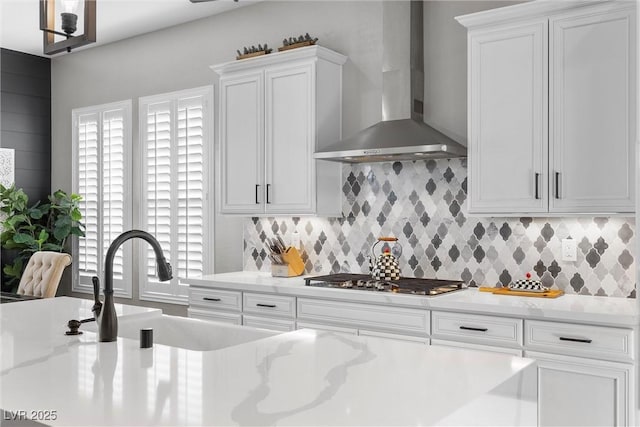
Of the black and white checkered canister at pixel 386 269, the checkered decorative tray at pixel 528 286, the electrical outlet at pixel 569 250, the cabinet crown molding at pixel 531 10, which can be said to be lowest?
the checkered decorative tray at pixel 528 286

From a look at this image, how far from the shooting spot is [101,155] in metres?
6.07

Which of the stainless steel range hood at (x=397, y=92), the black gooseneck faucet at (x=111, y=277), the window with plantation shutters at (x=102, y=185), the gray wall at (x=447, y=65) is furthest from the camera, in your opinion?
the window with plantation shutters at (x=102, y=185)

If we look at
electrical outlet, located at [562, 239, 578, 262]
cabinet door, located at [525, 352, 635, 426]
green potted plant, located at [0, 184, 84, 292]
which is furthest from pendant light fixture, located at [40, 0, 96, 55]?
green potted plant, located at [0, 184, 84, 292]

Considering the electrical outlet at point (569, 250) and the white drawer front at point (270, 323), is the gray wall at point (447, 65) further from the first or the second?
the white drawer front at point (270, 323)

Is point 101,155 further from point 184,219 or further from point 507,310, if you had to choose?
point 507,310

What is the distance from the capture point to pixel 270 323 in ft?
12.7

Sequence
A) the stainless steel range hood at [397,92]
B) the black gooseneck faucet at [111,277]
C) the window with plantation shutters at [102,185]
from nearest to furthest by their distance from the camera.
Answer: the black gooseneck faucet at [111,277], the stainless steel range hood at [397,92], the window with plantation shutters at [102,185]

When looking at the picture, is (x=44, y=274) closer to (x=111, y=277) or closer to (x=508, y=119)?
(x=111, y=277)

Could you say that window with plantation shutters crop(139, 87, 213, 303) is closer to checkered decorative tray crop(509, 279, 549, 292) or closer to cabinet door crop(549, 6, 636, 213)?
checkered decorative tray crop(509, 279, 549, 292)

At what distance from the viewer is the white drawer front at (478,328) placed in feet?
9.77

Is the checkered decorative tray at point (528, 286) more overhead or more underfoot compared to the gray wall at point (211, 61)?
more underfoot

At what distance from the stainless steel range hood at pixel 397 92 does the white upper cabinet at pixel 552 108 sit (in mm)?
375

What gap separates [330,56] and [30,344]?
9.50 ft

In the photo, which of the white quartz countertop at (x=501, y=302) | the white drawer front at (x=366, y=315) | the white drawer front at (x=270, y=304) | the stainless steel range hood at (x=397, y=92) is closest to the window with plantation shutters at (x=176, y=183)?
the white drawer front at (x=270, y=304)
